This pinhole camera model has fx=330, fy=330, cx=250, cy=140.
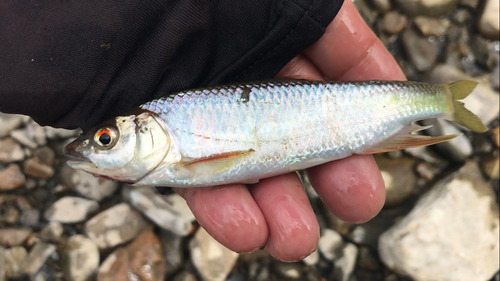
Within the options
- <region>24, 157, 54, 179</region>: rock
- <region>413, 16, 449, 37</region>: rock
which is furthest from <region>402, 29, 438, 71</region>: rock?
<region>24, 157, 54, 179</region>: rock

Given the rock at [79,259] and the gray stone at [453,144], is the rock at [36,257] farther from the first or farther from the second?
the gray stone at [453,144]

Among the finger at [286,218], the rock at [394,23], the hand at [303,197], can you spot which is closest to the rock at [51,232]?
the hand at [303,197]

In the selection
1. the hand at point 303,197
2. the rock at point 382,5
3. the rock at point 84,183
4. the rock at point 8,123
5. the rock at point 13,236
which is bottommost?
the rock at point 13,236

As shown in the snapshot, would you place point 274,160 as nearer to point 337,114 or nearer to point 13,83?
point 337,114

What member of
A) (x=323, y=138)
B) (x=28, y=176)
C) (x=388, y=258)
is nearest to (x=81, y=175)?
(x=28, y=176)

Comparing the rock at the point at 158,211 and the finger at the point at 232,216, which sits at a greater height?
the finger at the point at 232,216
